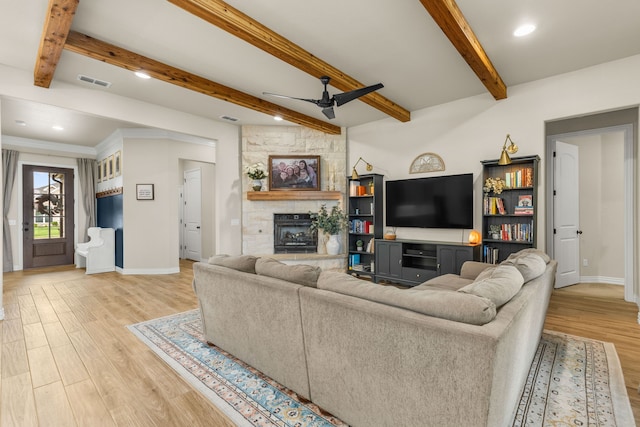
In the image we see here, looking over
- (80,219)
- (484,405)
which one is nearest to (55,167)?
(80,219)

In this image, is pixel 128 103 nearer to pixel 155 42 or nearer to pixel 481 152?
pixel 155 42

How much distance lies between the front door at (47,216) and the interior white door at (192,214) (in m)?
2.54

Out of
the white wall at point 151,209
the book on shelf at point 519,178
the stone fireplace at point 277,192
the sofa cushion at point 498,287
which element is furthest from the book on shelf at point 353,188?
the sofa cushion at point 498,287

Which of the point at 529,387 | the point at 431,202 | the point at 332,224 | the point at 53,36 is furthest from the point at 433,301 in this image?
the point at 332,224

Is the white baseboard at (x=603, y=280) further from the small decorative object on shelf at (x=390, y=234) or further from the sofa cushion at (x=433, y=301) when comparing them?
the sofa cushion at (x=433, y=301)

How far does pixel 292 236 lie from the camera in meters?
5.98

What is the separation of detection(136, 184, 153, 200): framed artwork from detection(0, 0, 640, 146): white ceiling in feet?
6.65

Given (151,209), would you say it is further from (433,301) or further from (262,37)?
(433,301)

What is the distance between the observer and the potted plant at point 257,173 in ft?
18.6

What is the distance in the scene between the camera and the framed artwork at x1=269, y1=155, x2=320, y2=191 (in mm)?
5875

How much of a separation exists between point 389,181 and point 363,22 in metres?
2.94

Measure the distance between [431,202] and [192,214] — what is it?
570 centimetres

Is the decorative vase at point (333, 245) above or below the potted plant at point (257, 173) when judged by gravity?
below

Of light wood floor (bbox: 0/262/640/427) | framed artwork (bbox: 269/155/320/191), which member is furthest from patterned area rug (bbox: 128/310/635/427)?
framed artwork (bbox: 269/155/320/191)
